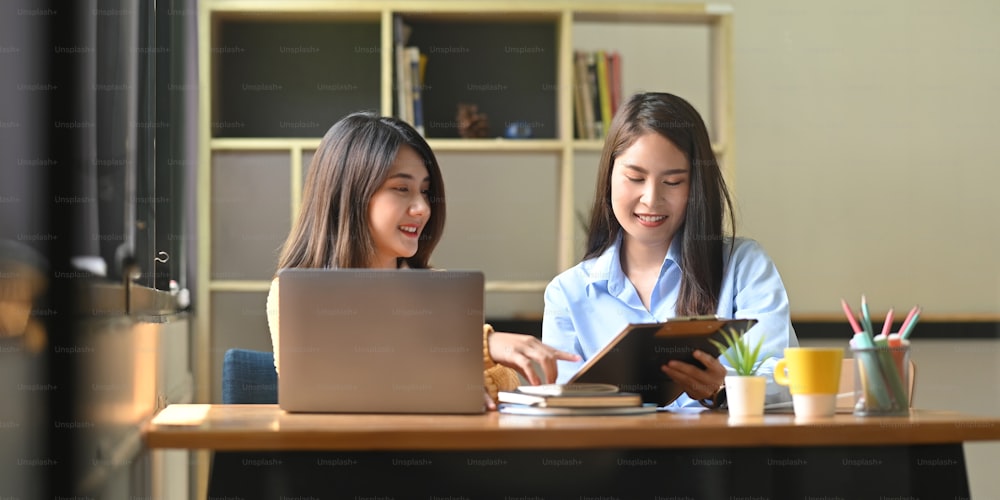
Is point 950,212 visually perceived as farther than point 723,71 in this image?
Yes

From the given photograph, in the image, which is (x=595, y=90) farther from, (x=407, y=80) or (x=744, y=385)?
(x=744, y=385)

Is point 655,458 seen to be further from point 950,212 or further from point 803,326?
point 950,212

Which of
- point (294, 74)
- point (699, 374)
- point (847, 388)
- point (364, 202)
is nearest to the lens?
point (699, 374)

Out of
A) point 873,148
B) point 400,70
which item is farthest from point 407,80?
point 873,148

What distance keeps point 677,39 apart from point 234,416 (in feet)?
9.06

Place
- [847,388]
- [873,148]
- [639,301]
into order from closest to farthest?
[847,388]
[639,301]
[873,148]

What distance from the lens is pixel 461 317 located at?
1459 millimetres

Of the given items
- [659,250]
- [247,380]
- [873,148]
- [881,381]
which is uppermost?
[873,148]

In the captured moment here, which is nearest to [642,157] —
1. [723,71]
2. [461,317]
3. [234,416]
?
[461,317]

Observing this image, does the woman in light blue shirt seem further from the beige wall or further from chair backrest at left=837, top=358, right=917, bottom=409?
the beige wall

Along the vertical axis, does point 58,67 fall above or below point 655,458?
above

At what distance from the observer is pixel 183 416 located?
1491 mm

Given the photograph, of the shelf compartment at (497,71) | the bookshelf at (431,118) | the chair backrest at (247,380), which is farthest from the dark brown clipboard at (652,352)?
the shelf compartment at (497,71)

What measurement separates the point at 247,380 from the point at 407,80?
1.55 m
